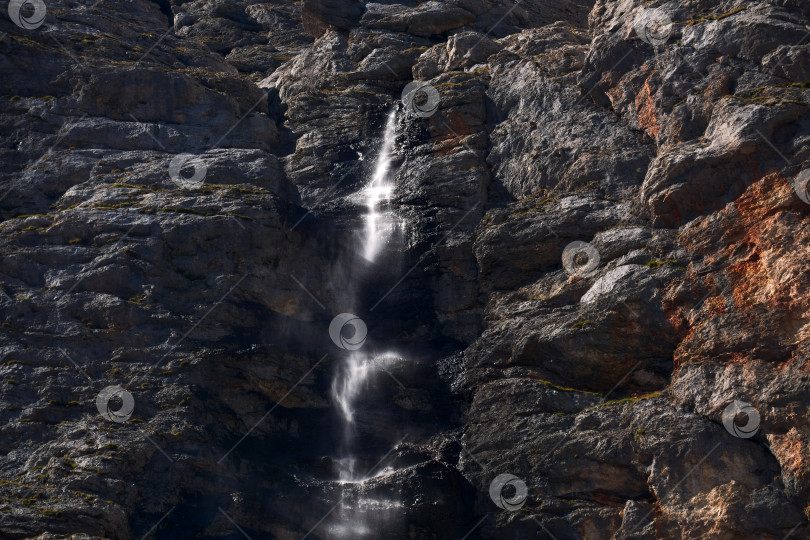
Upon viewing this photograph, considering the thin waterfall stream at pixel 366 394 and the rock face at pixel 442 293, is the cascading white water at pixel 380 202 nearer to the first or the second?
the thin waterfall stream at pixel 366 394

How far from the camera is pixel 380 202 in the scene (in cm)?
3231

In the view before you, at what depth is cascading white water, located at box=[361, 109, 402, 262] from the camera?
31031mm

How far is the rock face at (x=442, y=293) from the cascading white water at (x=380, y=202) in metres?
0.46

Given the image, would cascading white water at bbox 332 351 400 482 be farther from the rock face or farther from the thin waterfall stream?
the rock face

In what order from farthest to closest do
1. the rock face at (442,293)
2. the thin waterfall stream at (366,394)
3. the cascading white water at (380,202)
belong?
the cascading white water at (380,202)
the thin waterfall stream at (366,394)
the rock face at (442,293)

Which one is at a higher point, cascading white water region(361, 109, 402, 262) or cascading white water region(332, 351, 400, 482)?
cascading white water region(361, 109, 402, 262)

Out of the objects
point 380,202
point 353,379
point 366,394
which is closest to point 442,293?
point 353,379

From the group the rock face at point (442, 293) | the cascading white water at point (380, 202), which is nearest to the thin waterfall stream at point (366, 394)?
the cascading white water at point (380, 202)

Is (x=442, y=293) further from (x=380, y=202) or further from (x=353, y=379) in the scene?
(x=380, y=202)

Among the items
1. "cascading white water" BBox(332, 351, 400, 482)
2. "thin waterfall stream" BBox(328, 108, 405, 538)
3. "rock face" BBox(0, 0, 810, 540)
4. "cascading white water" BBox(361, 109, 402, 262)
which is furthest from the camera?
"cascading white water" BBox(361, 109, 402, 262)

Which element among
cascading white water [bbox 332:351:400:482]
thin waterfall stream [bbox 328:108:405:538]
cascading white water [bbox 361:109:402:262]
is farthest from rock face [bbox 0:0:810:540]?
cascading white water [bbox 361:109:402:262]

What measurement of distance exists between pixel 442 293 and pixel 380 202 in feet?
17.4

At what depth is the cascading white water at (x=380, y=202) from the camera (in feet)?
102

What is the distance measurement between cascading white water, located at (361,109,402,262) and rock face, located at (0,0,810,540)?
18.1 inches
